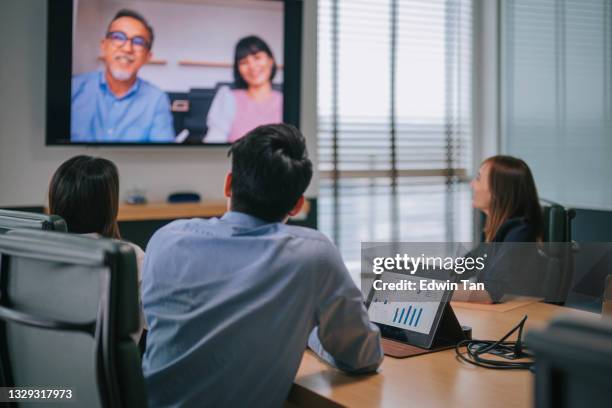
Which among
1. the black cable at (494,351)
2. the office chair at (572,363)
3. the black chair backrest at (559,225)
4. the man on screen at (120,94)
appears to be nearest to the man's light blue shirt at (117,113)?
the man on screen at (120,94)

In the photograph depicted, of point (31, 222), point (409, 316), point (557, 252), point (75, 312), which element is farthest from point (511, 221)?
point (75, 312)

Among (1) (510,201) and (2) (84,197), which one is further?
(1) (510,201)

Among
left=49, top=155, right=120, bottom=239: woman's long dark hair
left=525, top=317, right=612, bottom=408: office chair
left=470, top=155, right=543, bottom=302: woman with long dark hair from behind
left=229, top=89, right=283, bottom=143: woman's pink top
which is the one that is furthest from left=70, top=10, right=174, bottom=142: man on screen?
left=525, top=317, right=612, bottom=408: office chair

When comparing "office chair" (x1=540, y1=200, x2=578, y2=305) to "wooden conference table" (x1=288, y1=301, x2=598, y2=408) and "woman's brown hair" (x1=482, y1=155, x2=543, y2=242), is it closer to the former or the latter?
"woman's brown hair" (x1=482, y1=155, x2=543, y2=242)

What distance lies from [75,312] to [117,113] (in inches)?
114

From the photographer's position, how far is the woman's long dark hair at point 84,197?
2012 millimetres

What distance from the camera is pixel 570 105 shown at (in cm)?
432

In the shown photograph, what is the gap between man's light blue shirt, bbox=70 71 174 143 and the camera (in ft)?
12.4

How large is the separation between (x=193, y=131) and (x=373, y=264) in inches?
91.6

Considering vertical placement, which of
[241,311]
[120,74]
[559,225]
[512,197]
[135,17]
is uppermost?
[135,17]

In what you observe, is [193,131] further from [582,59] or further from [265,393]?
[265,393]

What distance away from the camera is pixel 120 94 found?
3.86 metres

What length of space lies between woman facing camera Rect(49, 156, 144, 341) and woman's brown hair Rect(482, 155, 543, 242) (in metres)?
1.46

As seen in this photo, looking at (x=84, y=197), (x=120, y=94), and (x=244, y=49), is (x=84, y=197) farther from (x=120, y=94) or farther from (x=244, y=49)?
(x=244, y=49)
